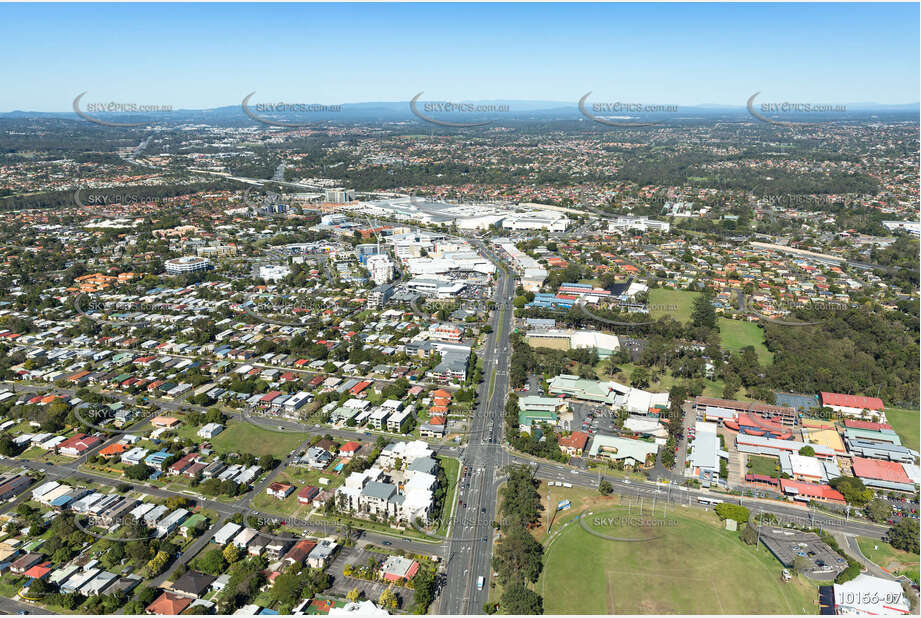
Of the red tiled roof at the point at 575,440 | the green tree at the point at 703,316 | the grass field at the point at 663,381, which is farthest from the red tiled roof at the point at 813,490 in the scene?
the green tree at the point at 703,316

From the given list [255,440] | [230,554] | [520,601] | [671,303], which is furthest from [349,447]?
[671,303]

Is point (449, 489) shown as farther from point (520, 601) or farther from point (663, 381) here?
point (663, 381)

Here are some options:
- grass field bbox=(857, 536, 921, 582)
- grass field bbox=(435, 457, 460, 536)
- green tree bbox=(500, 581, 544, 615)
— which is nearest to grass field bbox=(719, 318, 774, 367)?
grass field bbox=(857, 536, 921, 582)

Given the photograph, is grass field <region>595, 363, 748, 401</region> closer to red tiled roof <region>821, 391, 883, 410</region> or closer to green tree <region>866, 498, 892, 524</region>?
red tiled roof <region>821, 391, 883, 410</region>

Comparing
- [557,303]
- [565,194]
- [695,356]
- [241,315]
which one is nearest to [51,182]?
[241,315]

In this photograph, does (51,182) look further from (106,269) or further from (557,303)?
(557,303)

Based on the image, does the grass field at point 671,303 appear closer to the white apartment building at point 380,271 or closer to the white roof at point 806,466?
the white roof at point 806,466
